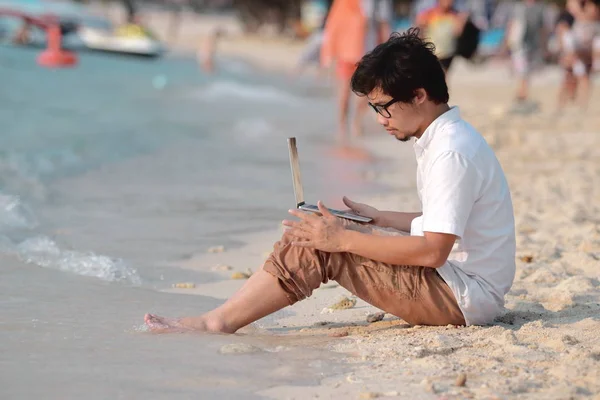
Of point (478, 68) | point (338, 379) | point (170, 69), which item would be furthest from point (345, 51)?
point (478, 68)

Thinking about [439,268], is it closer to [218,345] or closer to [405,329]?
[405,329]

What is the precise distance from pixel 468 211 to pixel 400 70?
507 mm

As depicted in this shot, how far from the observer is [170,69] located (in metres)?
25.2

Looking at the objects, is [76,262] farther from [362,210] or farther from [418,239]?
[418,239]

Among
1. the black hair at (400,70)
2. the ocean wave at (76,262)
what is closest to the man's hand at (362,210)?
the black hair at (400,70)

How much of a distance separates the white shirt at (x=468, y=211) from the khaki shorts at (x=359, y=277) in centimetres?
7

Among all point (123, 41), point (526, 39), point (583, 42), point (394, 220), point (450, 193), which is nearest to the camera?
point (450, 193)

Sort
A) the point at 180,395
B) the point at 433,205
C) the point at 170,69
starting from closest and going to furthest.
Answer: the point at 180,395
the point at 433,205
the point at 170,69

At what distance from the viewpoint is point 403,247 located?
312 centimetres

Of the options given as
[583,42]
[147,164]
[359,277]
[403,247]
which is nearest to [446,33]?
[583,42]

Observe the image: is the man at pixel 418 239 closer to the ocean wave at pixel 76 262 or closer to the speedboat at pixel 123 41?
the ocean wave at pixel 76 262

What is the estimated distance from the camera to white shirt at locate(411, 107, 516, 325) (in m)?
3.06

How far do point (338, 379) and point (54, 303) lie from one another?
1.47m

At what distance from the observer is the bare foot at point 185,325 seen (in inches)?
135
